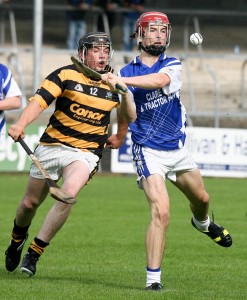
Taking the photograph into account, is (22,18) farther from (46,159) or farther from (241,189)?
(46,159)

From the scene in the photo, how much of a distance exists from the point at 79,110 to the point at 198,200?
53.0 inches

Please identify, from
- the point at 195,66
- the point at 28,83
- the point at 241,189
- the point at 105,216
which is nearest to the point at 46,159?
the point at 105,216

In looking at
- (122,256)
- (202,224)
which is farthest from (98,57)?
(122,256)

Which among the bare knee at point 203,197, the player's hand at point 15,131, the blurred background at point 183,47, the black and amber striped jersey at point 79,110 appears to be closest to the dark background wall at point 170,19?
the blurred background at point 183,47

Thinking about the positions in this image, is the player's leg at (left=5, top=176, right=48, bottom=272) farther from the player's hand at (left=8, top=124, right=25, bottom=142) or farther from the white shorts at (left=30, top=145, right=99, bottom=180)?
the player's hand at (left=8, top=124, right=25, bottom=142)

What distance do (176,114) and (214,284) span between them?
143 cm

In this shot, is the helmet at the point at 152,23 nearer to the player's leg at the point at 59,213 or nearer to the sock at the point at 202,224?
the player's leg at the point at 59,213

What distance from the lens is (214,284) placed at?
27.2 feet

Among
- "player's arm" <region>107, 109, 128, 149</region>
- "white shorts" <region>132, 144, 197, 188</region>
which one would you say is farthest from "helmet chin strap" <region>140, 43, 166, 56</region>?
"white shorts" <region>132, 144, 197, 188</region>

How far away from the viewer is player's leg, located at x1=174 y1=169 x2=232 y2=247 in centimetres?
854

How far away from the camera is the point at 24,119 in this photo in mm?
7934

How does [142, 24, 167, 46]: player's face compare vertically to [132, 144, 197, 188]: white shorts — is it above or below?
above

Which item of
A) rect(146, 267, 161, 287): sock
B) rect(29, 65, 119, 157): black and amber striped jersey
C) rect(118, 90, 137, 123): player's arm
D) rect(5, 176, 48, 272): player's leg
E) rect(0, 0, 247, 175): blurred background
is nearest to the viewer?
rect(146, 267, 161, 287): sock

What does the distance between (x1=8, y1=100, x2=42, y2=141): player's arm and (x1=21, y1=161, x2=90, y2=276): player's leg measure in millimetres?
544
